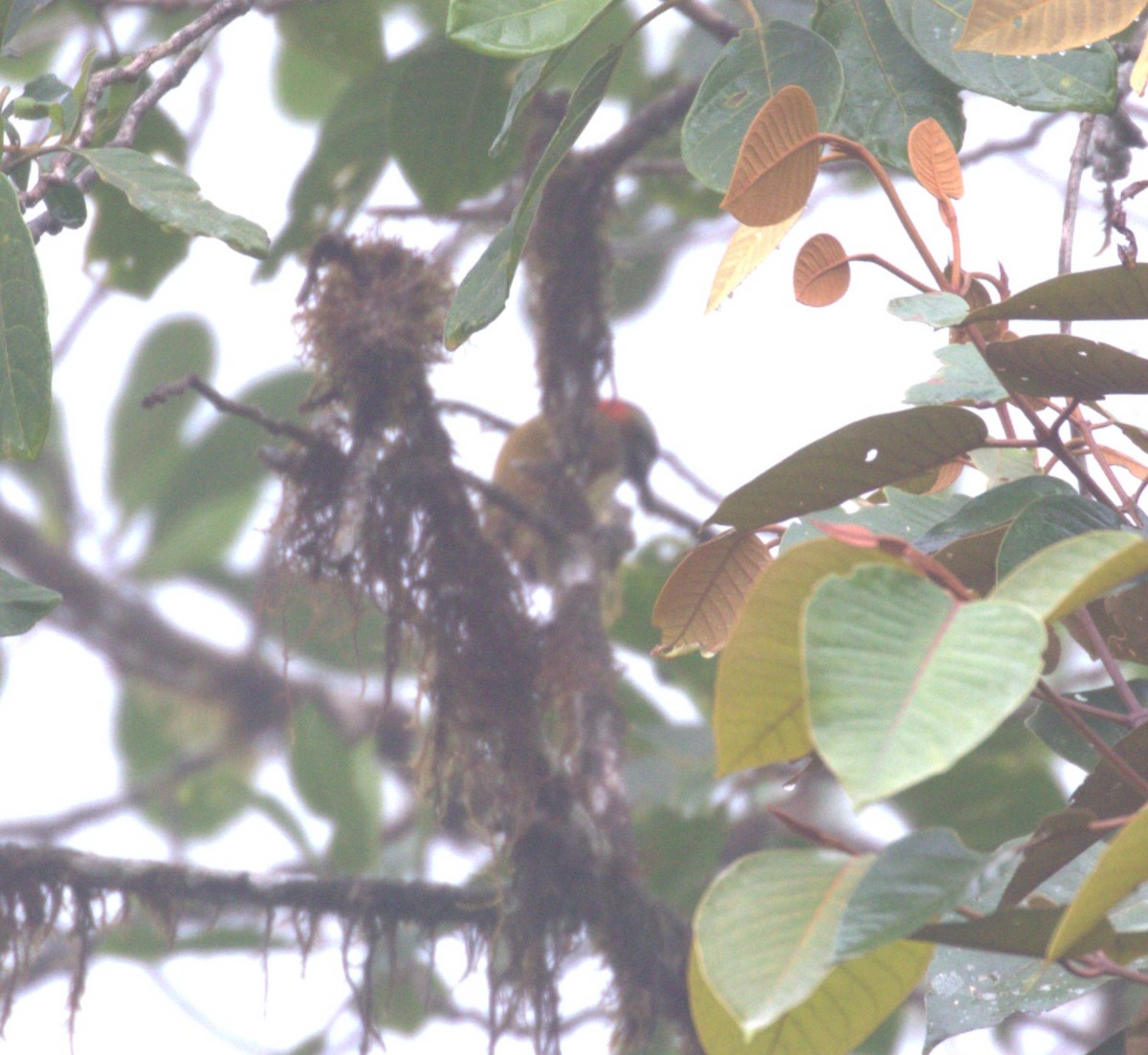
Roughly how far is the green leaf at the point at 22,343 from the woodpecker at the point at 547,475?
106 cm

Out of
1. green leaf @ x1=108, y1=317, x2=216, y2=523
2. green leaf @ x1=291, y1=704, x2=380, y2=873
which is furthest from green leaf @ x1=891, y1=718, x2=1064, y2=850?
green leaf @ x1=108, y1=317, x2=216, y2=523

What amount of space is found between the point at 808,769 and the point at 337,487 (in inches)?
36.9

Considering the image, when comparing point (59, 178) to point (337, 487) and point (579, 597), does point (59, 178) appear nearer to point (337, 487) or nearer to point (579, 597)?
point (337, 487)

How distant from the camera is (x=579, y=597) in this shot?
6.20ft

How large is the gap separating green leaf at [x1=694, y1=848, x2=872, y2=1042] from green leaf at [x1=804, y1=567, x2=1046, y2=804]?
8 centimetres

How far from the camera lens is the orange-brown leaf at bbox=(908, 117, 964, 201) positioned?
772mm

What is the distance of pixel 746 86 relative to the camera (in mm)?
917

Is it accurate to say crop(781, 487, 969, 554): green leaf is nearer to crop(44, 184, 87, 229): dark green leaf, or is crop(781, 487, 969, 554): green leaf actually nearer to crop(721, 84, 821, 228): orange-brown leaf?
crop(721, 84, 821, 228): orange-brown leaf

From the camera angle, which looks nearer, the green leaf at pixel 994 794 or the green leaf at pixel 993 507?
the green leaf at pixel 993 507

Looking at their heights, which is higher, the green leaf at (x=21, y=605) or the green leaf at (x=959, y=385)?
the green leaf at (x=959, y=385)

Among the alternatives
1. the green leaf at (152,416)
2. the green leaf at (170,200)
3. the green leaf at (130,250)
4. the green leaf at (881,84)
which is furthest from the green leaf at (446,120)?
the green leaf at (152,416)

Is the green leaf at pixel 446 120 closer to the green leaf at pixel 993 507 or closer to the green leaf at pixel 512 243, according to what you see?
the green leaf at pixel 512 243

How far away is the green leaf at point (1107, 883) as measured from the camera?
0.46 meters

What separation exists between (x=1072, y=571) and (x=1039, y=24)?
0.45 metres
